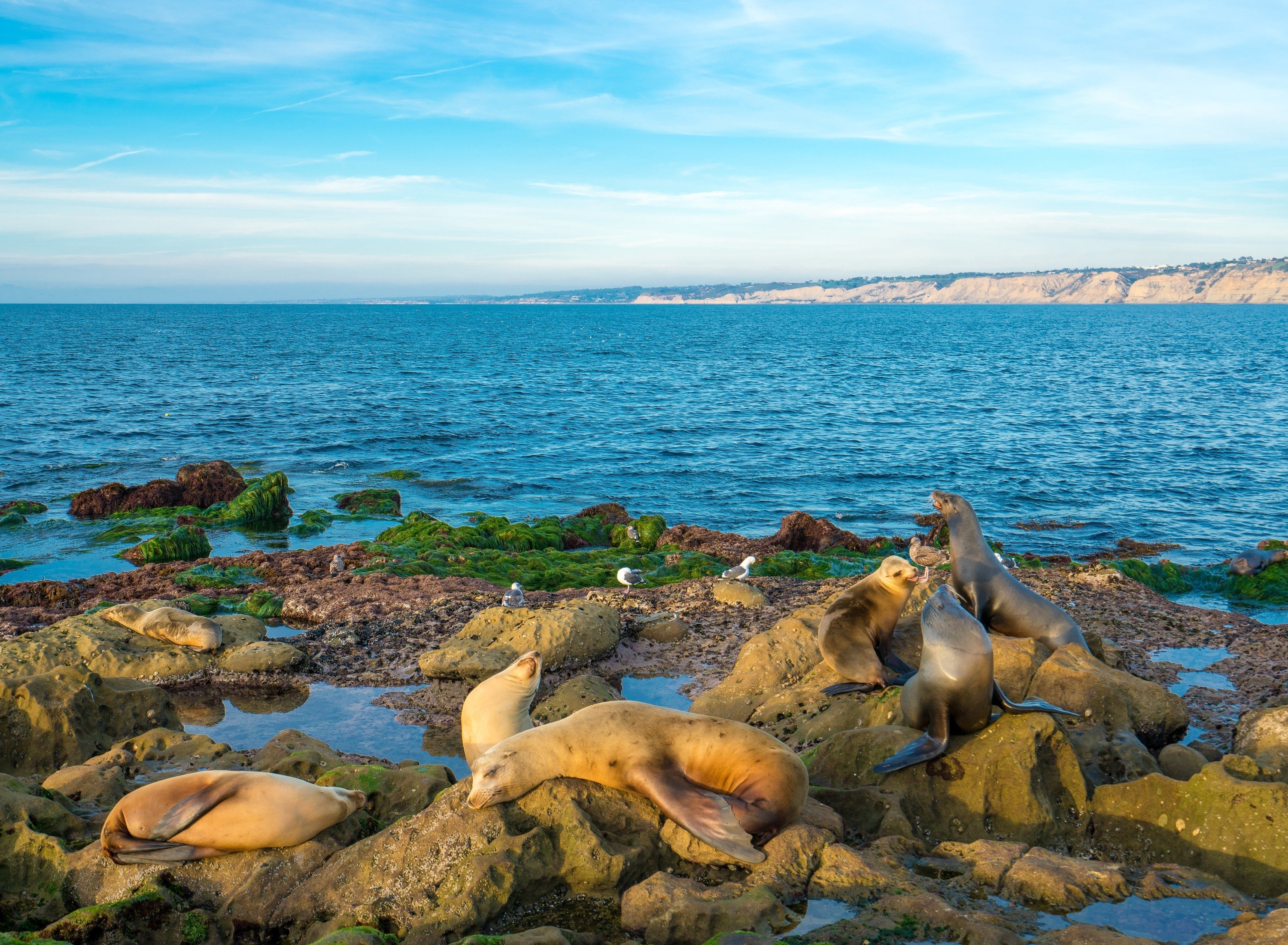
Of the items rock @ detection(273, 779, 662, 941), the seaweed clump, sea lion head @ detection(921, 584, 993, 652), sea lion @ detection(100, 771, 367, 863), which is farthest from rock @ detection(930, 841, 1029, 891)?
the seaweed clump

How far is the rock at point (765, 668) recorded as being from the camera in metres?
9.30

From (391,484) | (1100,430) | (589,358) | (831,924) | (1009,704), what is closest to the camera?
(831,924)

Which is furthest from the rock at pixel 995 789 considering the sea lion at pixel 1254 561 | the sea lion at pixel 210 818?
the sea lion at pixel 1254 561

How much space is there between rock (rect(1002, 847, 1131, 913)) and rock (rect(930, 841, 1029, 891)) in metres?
0.06

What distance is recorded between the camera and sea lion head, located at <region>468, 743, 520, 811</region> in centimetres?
531

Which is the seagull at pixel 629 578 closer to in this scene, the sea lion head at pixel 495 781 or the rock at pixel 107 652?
the rock at pixel 107 652

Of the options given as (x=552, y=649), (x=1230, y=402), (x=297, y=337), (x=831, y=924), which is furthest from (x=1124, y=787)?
(x=297, y=337)

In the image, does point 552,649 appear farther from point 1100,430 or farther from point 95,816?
point 1100,430

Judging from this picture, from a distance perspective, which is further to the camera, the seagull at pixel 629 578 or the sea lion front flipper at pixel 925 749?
the seagull at pixel 629 578

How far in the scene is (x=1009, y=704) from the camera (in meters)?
6.53

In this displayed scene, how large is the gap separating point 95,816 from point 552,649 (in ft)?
17.3

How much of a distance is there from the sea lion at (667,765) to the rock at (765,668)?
3545 millimetres

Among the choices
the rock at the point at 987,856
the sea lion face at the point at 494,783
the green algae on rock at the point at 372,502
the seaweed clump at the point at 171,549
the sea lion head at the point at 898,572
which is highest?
the sea lion head at the point at 898,572

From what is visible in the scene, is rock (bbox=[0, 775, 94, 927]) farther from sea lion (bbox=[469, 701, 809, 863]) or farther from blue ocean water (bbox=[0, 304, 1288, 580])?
blue ocean water (bbox=[0, 304, 1288, 580])
